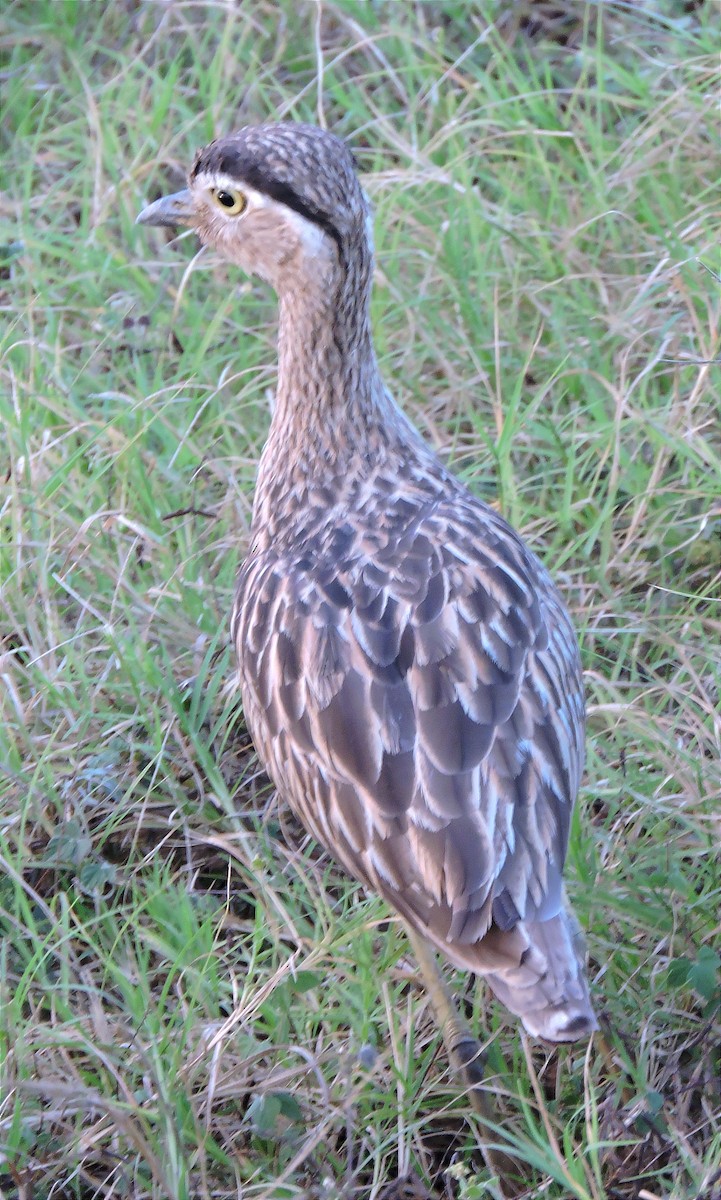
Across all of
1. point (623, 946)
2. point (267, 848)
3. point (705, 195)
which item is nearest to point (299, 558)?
point (267, 848)

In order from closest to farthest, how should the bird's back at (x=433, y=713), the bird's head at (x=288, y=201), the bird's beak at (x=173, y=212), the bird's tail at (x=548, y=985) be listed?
the bird's tail at (x=548, y=985) → the bird's back at (x=433, y=713) → the bird's head at (x=288, y=201) → the bird's beak at (x=173, y=212)

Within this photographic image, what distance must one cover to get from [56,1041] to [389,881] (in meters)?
0.82

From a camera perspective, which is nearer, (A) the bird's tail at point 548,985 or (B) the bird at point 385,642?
(A) the bird's tail at point 548,985

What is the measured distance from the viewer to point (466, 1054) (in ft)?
9.83

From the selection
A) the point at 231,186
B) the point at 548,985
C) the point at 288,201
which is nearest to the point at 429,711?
the point at 548,985

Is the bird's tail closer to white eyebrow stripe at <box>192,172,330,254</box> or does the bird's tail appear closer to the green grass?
the green grass

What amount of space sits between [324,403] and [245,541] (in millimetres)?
730

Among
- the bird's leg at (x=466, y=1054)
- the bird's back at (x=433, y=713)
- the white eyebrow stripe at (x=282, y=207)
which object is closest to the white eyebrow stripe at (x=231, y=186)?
the white eyebrow stripe at (x=282, y=207)

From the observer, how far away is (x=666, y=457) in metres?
4.06

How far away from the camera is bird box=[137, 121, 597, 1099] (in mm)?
2639

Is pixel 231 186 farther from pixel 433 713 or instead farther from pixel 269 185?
pixel 433 713

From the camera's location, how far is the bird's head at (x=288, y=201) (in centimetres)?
318

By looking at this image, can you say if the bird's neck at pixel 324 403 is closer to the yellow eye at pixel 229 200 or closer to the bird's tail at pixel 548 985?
the yellow eye at pixel 229 200

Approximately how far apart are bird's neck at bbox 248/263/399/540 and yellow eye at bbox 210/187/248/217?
204 mm
